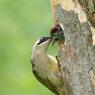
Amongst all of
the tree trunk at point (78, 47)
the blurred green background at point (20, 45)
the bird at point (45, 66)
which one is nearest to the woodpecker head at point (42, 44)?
the bird at point (45, 66)

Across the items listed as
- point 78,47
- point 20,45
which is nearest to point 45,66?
point 78,47

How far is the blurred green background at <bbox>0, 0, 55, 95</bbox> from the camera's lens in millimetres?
12344

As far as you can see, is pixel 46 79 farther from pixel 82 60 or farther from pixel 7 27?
pixel 7 27

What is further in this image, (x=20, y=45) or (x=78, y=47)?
(x=20, y=45)

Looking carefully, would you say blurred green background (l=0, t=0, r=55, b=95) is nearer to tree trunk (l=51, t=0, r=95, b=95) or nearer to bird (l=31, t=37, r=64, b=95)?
bird (l=31, t=37, r=64, b=95)

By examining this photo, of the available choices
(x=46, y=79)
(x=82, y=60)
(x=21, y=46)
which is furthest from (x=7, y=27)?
(x=82, y=60)

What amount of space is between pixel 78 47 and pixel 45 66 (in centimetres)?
79

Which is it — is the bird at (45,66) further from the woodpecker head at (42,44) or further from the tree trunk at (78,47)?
the tree trunk at (78,47)

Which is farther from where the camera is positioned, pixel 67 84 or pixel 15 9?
pixel 15 9

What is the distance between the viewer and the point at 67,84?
336 inches

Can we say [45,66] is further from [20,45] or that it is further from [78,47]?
[20,45]

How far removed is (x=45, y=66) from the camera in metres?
8.98

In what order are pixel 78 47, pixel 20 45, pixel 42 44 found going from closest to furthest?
pixel 78 47 → pixel 42 44 → pixel 20 45

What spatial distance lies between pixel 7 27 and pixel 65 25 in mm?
4223
